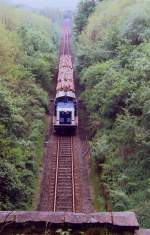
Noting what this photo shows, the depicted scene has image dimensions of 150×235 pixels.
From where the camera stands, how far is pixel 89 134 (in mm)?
31812

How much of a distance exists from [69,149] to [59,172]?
418 centimetres

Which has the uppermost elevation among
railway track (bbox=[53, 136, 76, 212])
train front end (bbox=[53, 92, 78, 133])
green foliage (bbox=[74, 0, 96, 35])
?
green foliage (bbox=[74, 0, 96, 35])

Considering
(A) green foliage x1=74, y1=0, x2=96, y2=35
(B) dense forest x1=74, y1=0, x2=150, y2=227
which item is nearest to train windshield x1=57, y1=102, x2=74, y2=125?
(B) dense forest x1=74, y1=0, x2=150, y2=227

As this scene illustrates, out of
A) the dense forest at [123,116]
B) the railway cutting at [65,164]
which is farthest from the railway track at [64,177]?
the dense forest at [123,116]

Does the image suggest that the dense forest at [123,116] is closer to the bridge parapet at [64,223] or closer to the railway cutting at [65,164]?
the railway cutting at [65,164]

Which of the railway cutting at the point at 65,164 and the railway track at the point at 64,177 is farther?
the railway cutting at the point at 65,164

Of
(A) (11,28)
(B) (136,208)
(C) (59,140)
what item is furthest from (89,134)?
(A) (11,28)

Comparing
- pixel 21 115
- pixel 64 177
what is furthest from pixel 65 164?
pixel 21 115

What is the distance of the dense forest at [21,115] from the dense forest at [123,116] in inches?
148

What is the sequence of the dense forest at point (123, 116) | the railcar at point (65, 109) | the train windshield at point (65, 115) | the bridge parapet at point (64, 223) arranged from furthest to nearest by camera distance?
the train windshield at point (65, 115)
the railcar at point (65, 109)
the dense forest at point (123, 116)
the bridge parapet at point (64, 223)

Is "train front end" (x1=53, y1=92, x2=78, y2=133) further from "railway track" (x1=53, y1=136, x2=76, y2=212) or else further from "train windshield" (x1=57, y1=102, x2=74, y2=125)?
"railway track" (x1=53, y1=136, x2=76, y2=212)

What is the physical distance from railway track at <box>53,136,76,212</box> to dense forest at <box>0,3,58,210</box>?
119 centimetres

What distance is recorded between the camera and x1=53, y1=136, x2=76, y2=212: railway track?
2038 centimetres

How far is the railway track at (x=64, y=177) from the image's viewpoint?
802 inches
